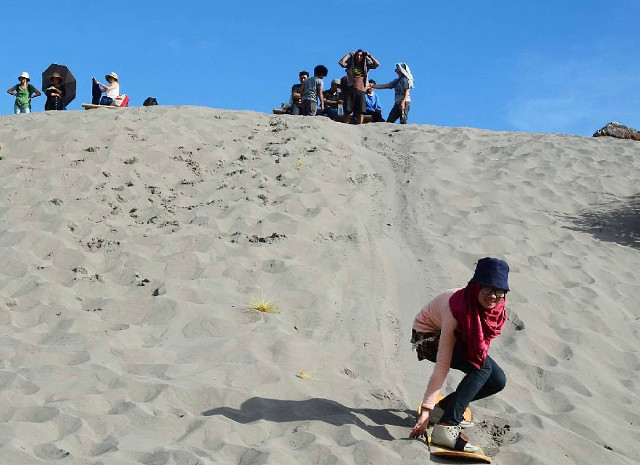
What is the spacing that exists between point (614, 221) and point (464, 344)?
6.01 metres

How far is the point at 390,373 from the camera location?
558 cm

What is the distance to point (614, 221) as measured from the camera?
965cm

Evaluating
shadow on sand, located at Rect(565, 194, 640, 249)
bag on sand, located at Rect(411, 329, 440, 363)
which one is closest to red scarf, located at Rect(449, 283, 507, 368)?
bag on sand, located at Rect(411, 329, 440, 363)

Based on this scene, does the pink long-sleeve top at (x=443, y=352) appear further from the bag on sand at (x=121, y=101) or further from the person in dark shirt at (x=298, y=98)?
the bag on sand at (x=121, y=101)

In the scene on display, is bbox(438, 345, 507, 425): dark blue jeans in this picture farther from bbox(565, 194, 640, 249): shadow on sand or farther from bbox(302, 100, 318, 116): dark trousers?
bbox(302, 100, 318, 116): dark trousers

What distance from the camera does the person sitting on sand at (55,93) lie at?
14172 millimetres

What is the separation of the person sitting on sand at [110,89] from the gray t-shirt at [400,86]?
485 centimetres

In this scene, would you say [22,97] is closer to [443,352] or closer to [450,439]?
[443,352]

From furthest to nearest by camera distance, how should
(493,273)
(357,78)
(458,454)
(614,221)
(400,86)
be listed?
(400,86) < (357,78) < (614,221) < (458,454) < (493,273)

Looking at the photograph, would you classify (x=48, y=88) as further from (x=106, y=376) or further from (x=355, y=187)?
(x=106, y=376)

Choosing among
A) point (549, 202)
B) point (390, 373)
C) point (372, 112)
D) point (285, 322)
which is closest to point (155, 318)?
point (285, 322)

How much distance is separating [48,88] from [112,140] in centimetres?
472

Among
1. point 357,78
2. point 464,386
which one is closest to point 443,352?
point 464,386

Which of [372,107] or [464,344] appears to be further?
[372,107]
